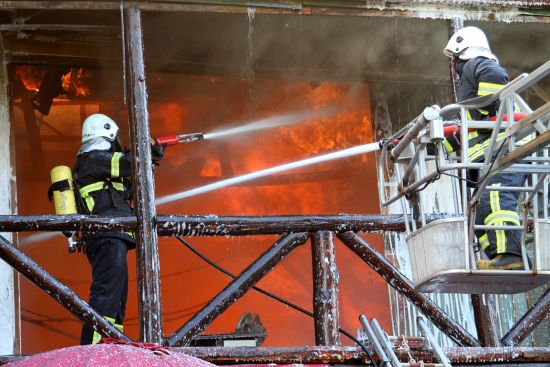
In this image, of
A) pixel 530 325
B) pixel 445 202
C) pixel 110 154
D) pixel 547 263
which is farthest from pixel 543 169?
pixel 445 202

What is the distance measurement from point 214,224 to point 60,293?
116cm

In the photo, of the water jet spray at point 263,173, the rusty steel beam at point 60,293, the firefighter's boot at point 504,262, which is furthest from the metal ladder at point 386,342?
the water jet spray at point 263,173

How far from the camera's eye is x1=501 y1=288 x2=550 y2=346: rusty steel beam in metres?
8.08

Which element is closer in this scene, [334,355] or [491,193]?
[491,193]

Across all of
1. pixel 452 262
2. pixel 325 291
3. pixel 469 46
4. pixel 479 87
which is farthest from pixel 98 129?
pixel 452 262

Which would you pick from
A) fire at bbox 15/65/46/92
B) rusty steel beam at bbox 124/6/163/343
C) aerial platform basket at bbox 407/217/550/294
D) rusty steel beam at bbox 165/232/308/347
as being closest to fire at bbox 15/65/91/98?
fire at bbox 15/65/46/92

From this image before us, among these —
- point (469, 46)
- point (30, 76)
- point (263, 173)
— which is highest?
point (30, 76)

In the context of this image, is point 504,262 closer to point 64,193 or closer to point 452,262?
point 452,262

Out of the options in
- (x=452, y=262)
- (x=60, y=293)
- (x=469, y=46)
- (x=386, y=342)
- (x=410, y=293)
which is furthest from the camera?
(x=410, y=293)

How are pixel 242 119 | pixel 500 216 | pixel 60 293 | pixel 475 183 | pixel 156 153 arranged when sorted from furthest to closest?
1. pixel 242 119
2. pixel 156 153
3. pixel 60 293
4. pixel 500 216
5. pixel 475 183

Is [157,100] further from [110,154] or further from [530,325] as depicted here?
[530,325]

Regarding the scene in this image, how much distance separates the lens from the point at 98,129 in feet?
29.6

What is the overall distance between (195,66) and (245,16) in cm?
138

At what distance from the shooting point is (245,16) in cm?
962
